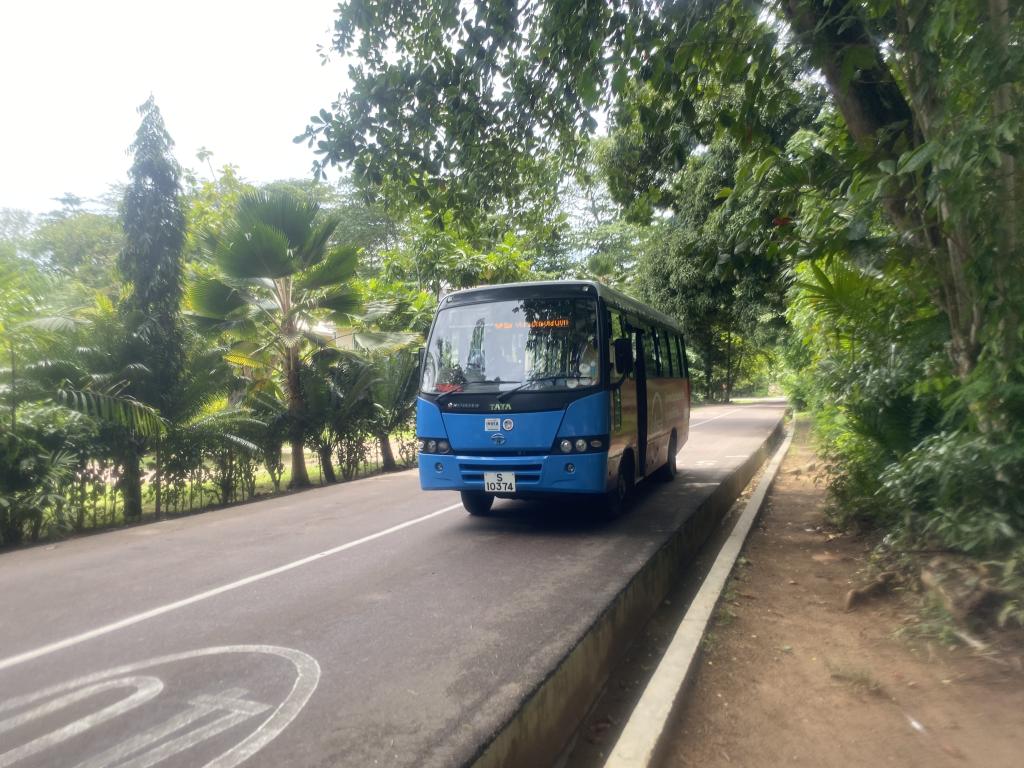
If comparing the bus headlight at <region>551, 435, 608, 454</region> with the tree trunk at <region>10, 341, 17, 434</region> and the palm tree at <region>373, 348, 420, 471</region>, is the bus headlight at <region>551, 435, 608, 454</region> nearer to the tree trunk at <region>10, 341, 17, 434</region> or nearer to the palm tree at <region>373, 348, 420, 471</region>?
the tree trunk at <region>10, 341, 17, 434</region>

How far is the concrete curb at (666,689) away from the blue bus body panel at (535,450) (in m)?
1.60

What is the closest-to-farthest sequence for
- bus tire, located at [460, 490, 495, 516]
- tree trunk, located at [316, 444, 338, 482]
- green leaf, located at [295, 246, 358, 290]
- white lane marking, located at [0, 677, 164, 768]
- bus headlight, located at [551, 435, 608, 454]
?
white lane marking, located at [0, 677, 164, 768] → bus headlight, located at [551, 435, 608, 454] → bus tire, located at [460, 490, 495, 516] → green leaf, located at [295, 246, 358, 290] → tree trunk, located at [316, 444, 338, 482]

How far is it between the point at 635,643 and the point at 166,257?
9085 mm

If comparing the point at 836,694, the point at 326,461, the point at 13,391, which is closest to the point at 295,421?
the point at 326,461

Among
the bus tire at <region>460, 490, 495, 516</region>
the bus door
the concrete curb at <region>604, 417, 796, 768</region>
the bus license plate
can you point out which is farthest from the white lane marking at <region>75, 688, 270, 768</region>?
the bus door

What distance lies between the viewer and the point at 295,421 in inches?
542

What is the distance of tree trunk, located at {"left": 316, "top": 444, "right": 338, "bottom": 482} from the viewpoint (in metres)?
14.4

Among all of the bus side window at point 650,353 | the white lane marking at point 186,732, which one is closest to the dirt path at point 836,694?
the white lane marking at point 186,732

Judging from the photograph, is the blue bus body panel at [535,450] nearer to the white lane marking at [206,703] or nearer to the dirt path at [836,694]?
the dirt path at [836,694]

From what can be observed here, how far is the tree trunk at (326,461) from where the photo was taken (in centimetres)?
1443

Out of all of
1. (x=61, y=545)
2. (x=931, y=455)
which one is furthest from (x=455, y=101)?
(x=61, y=545)

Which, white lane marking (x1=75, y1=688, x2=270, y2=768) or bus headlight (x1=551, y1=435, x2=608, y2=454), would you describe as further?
bus headlight (x1=551, y1=435, x2=608, y2=454)

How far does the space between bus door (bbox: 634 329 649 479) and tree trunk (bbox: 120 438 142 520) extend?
277 inches

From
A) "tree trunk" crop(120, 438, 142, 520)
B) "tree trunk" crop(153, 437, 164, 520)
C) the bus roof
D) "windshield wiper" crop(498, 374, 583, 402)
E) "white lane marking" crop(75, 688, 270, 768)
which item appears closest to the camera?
"white lane marking" crop(75, 688, 270, 768)
